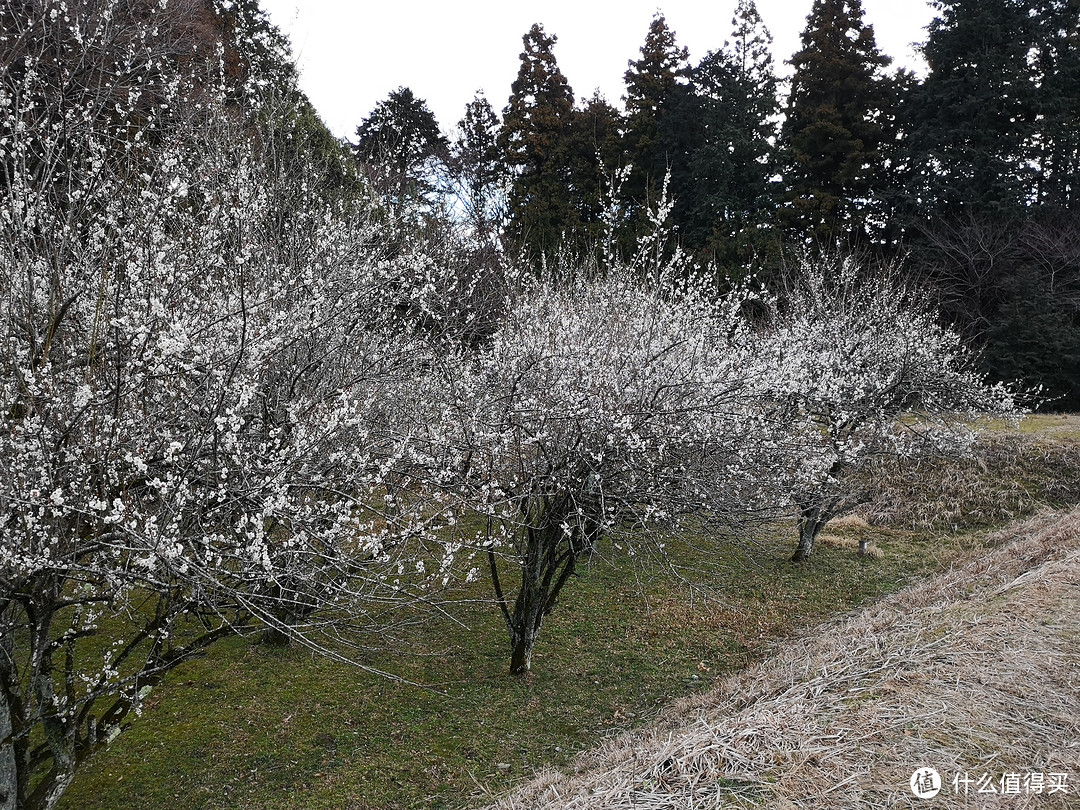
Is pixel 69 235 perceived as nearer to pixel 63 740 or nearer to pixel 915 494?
pixel 63 740

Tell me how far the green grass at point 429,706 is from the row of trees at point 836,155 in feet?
37.1

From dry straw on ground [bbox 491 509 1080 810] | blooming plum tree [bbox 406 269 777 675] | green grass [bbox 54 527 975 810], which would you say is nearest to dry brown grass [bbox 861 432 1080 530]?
green grass [bbox 54 527 975 810]

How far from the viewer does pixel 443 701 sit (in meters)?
5.48

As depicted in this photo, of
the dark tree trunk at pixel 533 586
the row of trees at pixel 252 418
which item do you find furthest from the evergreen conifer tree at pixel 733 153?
the dark tree trunk at pixel 533 586

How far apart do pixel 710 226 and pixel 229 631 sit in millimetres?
21947

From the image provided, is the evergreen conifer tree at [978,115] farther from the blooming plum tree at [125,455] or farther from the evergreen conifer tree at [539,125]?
the blooming plum tree at [125,455]

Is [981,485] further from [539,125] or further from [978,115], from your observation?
[539,125]

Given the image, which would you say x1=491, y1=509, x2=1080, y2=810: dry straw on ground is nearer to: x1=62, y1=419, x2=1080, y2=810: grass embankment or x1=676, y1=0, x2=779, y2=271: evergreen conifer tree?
x1=62, y1=419, x2=1080, y2=810: grass embankment

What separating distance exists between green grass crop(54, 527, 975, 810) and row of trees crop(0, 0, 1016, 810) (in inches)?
17.4

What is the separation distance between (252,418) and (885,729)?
4.11 metres

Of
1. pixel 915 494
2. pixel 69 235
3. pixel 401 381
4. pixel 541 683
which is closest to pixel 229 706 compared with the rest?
pixel 541 683

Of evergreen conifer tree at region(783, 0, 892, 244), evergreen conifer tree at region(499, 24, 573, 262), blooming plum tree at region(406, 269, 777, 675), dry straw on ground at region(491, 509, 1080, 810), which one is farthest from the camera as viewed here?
evergreen conifer tree at region(499, 24, 573, 262)

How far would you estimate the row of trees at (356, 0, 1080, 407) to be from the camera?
18594mm

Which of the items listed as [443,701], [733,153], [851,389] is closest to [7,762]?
[443,701]
